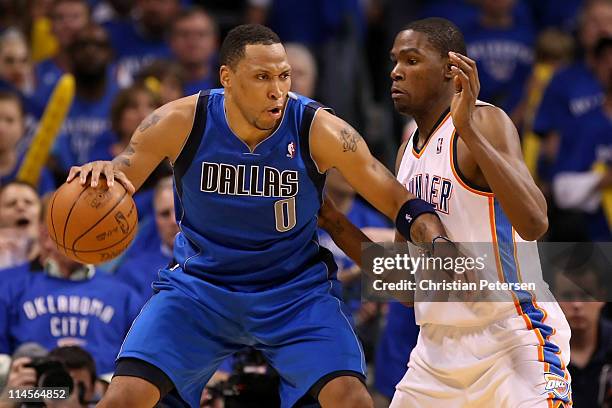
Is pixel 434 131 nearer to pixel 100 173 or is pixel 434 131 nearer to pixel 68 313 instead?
pixel 100 173

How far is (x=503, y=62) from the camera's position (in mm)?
9891

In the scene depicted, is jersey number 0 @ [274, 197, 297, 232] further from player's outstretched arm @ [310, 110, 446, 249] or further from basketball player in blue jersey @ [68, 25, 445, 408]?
player's outstretched arm @ [310, 110, 446, 249]

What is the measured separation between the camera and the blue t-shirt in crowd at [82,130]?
30.3 ft

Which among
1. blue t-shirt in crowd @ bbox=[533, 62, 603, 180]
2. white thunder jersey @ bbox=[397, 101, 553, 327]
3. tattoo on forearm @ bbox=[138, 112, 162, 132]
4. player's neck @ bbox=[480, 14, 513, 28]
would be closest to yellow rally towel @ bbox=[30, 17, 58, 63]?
player's neck @ bbox=[480, 14, 513, 28]

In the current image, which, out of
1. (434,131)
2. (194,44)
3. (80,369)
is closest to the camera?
(434,131)

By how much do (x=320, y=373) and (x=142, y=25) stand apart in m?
6.22

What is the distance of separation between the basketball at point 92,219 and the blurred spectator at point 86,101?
14.1 ft

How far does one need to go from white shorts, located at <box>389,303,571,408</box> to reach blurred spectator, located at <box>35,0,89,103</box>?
594 centimetres

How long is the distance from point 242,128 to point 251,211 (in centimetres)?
37

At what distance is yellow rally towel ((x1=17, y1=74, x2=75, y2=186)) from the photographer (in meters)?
8.59

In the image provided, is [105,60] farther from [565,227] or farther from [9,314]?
[565,227]

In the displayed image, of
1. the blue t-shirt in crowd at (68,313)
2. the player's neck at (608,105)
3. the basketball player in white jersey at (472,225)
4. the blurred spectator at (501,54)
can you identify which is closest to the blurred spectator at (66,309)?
the blue t-shirt in crowd at (68,313)

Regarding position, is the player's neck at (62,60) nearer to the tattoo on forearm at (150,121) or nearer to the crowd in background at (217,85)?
the crowd in background at (217,85)

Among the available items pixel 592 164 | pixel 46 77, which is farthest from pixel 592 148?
pixel 46 77
